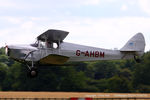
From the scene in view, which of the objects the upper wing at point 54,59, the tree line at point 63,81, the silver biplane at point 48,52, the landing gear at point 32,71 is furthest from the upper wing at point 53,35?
the tree line at point 63,81

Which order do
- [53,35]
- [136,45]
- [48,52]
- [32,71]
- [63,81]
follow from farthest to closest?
[63,81]
[136,45]
[48,52]
[53,35]
[32,71]

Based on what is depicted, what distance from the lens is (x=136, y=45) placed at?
25.2 meters

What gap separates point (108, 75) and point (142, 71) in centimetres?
1453

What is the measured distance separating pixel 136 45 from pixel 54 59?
20.5 ft

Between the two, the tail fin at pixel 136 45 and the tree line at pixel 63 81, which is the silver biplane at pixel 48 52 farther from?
the tree line at pixel 63 81

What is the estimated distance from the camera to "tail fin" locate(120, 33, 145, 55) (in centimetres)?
2492

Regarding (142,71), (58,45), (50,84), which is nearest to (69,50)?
(58,45)

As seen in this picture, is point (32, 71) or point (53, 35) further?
point (53, 35)

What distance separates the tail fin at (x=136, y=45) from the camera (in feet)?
81.8

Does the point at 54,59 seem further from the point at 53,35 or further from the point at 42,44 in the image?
the point at 53,35

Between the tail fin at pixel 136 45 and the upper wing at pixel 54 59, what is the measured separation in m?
4.61

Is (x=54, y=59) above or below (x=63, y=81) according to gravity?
above

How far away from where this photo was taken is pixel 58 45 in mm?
21891

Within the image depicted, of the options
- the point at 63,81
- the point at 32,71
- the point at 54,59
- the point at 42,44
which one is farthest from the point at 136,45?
the point at 63,81
